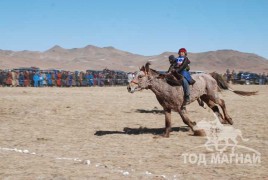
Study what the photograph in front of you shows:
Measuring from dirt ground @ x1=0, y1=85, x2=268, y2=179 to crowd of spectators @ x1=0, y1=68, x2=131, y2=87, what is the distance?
23.9m

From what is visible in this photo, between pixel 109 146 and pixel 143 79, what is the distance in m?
2.43

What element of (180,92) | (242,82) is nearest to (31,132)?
(180,92)

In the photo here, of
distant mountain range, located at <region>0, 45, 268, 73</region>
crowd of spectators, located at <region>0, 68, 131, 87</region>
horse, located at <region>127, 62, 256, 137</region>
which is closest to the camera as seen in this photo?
horse, located at <region>127, 62, 256, 137</region>

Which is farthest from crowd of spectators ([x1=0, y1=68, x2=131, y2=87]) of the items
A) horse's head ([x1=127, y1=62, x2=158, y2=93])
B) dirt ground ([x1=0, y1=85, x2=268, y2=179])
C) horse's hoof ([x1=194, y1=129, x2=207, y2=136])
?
horse's hoof ([x1=194, y1=129, x2=207, y2=136])

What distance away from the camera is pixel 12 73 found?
40469mm

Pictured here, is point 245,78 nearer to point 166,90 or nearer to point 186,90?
point 186,90

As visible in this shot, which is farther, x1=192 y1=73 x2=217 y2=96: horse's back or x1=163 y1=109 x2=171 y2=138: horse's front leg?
x1=192 y1=73 x2=217 y2=96: horse's back

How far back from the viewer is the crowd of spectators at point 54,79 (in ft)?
133

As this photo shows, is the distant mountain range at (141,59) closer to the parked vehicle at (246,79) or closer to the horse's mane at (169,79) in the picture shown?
the parked vehicle at (246,79)

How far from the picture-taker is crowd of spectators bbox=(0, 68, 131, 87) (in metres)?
40.5

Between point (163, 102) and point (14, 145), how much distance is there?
404 cm

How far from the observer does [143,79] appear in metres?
11.6

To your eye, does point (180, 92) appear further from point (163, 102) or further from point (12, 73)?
point (12, 73)

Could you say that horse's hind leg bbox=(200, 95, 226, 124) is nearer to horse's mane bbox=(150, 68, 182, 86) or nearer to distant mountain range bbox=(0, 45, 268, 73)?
horse's mane bbox=(150, 68, 182, 86)
